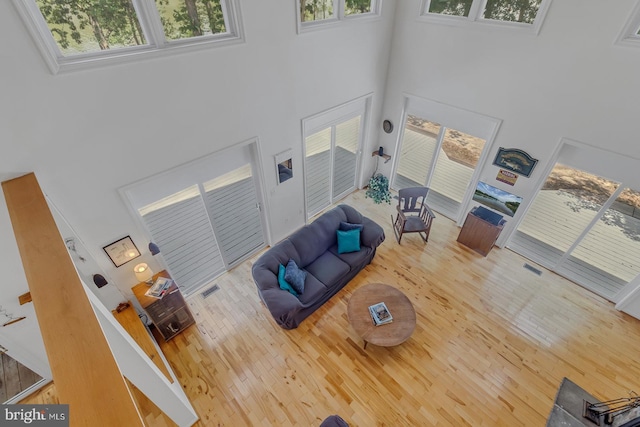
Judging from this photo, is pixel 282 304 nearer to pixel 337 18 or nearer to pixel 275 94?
pixel 275 94

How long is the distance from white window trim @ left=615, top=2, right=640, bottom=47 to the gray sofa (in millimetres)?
4133

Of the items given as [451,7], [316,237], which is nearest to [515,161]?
[451,7]

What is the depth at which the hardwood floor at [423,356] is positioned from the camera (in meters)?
→ 3.95

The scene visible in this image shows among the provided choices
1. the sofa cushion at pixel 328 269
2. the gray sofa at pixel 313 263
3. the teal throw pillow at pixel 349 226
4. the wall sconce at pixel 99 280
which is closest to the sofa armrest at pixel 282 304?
the gray sofa at pixel 313 263

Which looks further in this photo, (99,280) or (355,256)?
(355,256)

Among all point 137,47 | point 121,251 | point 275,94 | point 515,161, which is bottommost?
point 121,251

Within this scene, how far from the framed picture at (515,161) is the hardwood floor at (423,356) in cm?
199

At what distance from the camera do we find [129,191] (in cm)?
371

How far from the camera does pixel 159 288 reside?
4.16 m

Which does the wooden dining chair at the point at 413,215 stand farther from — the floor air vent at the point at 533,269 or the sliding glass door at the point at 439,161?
the floor air vent at the point at 533,269

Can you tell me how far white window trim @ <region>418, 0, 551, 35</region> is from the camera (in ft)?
13.8

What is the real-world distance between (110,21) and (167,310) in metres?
3.65

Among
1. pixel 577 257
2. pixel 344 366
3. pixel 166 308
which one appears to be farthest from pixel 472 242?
pixel 166 308

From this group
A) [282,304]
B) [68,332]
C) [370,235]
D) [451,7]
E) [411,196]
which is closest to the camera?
[68,332]
